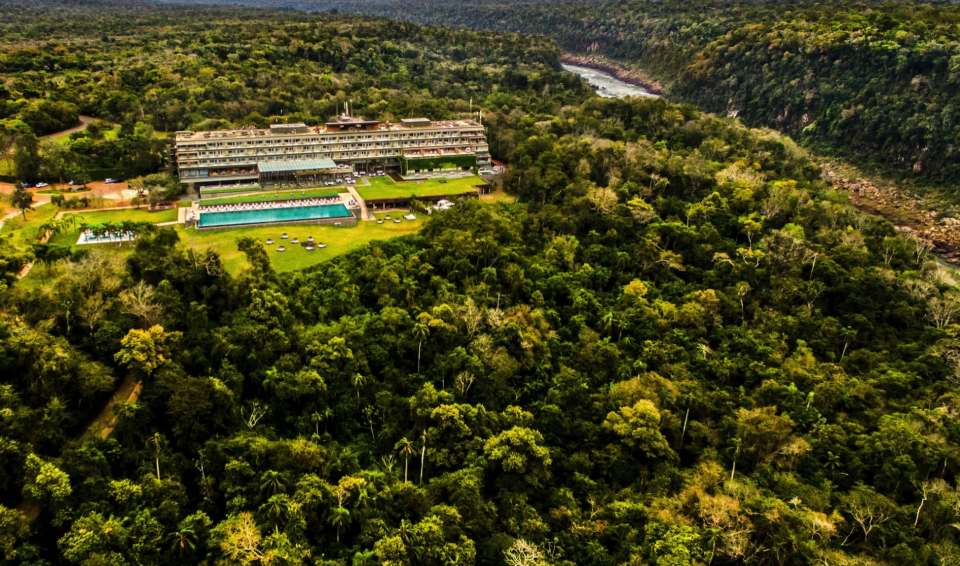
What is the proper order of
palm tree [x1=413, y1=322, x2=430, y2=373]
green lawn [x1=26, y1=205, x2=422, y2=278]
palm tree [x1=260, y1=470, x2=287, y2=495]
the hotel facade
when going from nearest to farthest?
1. palm tree [x1=260, y1=470, x2=287, y2=495]
2. palm tree [x1=413, y1=322, x2=430, y2=373]
3. green lawn [x1=26, y1=205, x2=422, y2=278]
4. the hotel facade

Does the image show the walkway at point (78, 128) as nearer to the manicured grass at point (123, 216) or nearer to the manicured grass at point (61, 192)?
the manicured grass at point (61, 192)

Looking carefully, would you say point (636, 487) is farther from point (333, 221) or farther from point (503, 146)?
point (503, 146)

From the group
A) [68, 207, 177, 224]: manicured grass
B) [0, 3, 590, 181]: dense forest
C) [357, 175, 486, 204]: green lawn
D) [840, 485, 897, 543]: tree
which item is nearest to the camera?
[840, 485, 897, 543]: tree

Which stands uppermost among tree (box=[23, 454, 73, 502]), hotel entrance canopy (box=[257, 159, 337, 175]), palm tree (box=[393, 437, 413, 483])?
hotel entrance canopy (box=[257, 159, 337, 175])

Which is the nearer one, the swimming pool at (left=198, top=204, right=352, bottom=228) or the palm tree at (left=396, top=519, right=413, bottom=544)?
the palm tree at (left=396, top=519, right=413, bottom=544)

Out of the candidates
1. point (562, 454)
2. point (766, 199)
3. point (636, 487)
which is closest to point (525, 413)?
point (562, 454)

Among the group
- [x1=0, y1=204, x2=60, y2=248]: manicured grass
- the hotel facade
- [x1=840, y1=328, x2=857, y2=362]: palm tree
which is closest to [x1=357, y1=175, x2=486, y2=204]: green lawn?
the hotel facade

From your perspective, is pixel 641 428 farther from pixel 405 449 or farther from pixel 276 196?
pixel 276 196

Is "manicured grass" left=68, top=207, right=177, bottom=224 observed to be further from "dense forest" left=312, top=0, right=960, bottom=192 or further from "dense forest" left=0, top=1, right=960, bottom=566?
"dense forest" left=312, top=0, right=960, bottom=192
